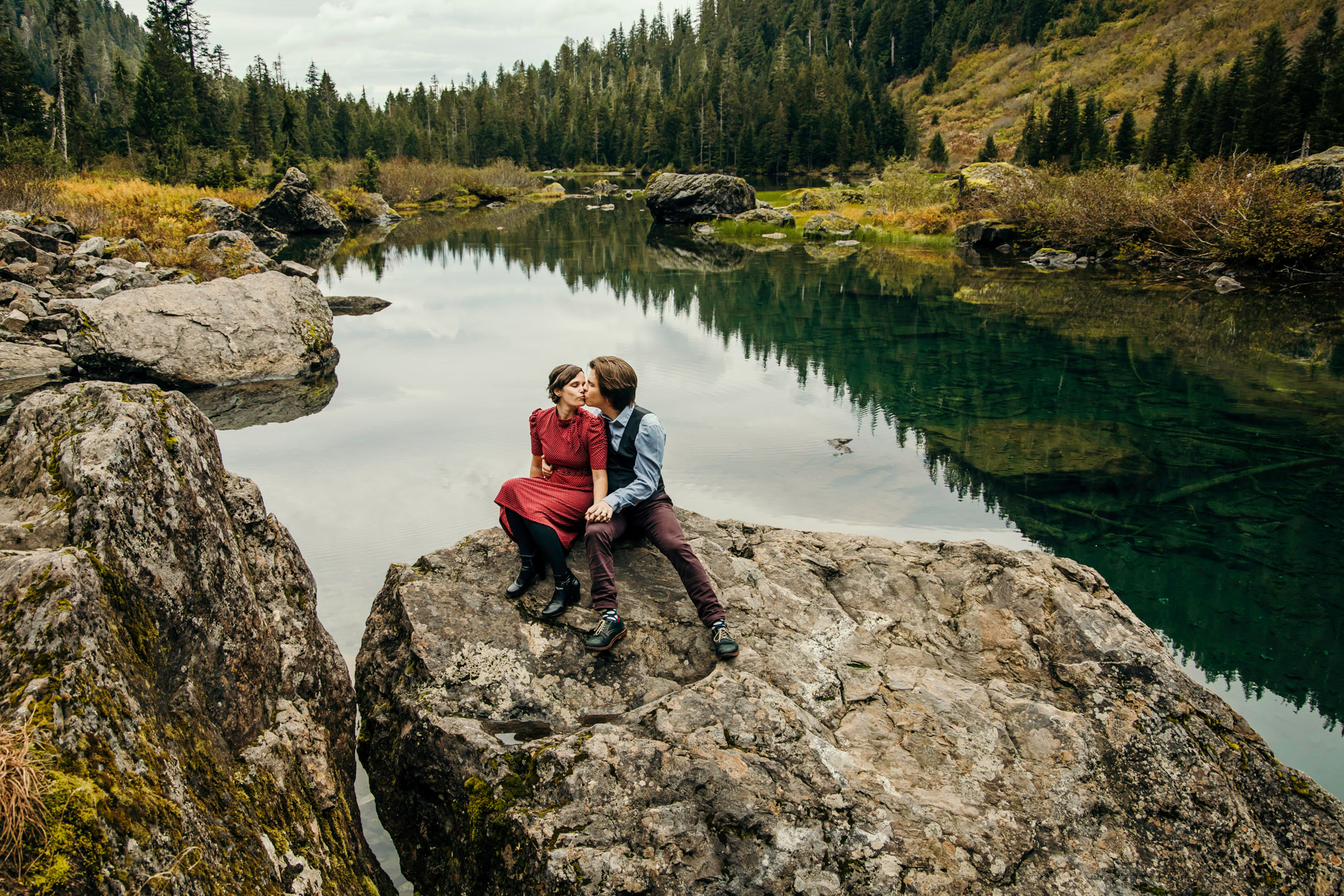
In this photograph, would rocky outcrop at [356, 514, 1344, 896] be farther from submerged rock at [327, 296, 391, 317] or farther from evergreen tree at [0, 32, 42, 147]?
evergreen tree at [0, 32, 42, 147]

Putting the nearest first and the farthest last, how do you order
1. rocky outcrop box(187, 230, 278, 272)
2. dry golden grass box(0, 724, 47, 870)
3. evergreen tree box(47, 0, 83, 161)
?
dry golden grass box(0, 724, 47, 870) → rocky outcrop box(187, 230, 278, 272) → evergreen tree box(47, 0, 83, 161)

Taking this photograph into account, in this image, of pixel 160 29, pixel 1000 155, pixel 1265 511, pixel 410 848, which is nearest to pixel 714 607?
pixel 410 848

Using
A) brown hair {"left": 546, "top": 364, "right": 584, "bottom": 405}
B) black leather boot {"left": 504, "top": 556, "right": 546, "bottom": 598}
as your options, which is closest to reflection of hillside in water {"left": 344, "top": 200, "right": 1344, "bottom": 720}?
black leather boot {"left": 504, "top": 556, "right": 546, "bottom": 598}

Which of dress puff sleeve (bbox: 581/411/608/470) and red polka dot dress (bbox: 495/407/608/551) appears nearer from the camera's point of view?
red polka dot dress (bbox: 495/407/608/551)

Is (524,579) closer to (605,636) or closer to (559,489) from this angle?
(559,489)

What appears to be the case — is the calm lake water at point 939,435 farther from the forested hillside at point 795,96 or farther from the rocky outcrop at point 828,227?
the forested hillside at point 795,96

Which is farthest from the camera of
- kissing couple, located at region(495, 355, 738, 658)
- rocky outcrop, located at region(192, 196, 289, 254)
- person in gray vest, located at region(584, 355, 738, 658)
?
rocky outcrop, located at region(192, 196, 289, 254)

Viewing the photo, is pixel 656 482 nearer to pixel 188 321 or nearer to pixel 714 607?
pixel 714 607

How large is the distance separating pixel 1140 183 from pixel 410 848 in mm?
37244

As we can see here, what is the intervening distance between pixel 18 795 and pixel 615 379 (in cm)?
340

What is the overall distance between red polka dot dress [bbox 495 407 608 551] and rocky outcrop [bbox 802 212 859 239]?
117 ft

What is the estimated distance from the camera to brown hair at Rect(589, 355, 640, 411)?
15.7 feet

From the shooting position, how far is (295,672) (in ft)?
13.2

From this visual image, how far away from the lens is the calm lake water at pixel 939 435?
269 inches
